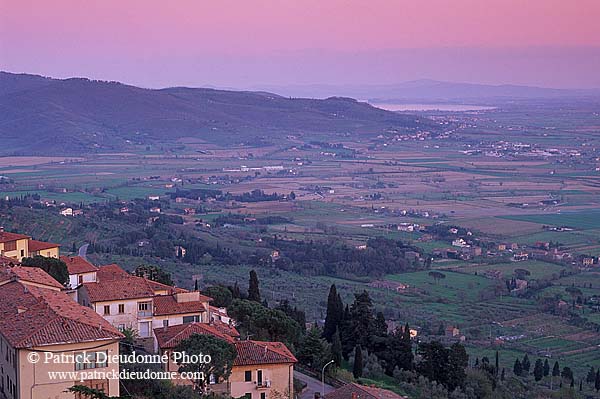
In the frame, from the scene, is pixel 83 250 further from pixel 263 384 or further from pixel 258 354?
pixel 263 384

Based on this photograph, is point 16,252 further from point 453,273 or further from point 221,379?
point 453,273

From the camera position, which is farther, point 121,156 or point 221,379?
point 121,156

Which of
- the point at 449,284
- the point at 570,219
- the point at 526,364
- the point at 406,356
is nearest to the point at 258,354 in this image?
the point at 406,356

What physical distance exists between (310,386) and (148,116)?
382ft

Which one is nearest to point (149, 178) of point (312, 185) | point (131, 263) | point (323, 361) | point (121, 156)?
point (312, 185)

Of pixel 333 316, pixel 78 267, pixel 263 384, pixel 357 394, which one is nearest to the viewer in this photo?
pixel 357 394

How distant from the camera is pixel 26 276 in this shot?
59.8 ft

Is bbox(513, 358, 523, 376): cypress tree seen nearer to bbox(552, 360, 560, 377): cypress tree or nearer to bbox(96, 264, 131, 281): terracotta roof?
bbox(552, 360, 560, 377): cypress tree

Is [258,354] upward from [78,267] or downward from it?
downward

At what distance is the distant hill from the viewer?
119312 millimetres

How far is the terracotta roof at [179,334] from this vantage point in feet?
54.1

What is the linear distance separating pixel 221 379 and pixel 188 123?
11512 cm

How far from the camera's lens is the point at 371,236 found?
5569cm

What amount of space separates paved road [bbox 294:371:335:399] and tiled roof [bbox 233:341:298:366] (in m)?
1.13
